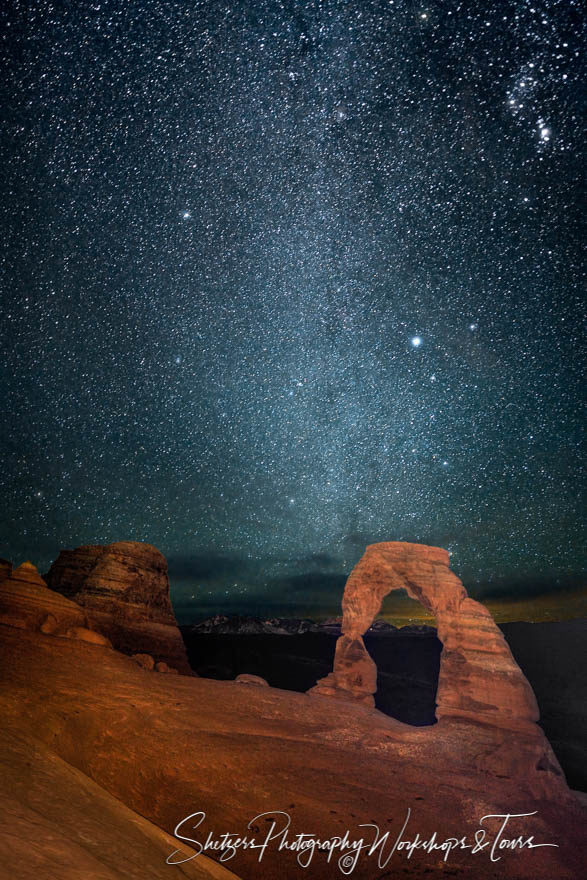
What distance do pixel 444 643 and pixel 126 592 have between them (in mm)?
25168

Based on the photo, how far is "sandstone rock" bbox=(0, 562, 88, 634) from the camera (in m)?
20.4

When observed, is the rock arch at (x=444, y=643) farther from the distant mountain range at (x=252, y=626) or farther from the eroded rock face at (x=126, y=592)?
the distant mountain range at (x=252, y=626)

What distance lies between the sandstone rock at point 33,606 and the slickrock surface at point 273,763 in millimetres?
1206

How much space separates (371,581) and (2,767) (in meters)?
25.4

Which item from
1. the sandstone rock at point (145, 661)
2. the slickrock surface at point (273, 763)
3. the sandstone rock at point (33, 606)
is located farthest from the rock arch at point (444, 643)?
the sandstone rock at point (33, 606)

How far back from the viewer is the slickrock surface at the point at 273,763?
35.9 feet

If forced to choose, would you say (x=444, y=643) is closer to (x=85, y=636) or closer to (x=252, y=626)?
(x=85, y=636)

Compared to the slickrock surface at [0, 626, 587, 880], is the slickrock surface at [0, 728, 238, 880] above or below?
above

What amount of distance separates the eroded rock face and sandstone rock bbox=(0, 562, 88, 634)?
34.3 ft

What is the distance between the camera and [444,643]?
2422 centimetres

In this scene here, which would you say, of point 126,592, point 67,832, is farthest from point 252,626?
point 67,832

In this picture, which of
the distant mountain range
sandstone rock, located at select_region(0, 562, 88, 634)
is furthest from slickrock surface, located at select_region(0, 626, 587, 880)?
the distant mountain range

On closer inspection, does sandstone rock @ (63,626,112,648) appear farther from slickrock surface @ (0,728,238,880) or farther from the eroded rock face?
slickrock surface @ (0,728,238,880)

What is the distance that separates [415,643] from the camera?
9444 cm
